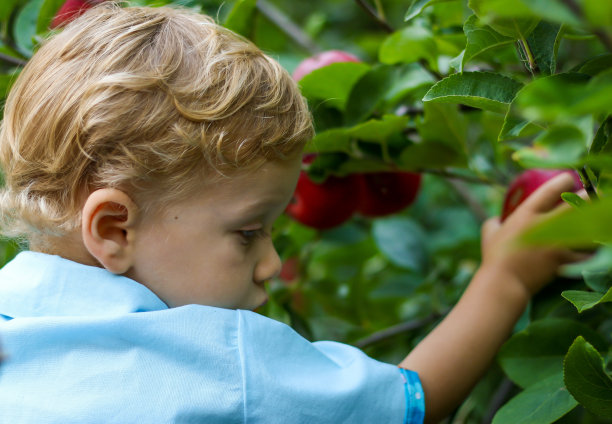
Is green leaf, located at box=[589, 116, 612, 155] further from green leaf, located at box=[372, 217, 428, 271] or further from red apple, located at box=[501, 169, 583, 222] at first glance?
green leaf, located at box=[372, 217, 428, 271]

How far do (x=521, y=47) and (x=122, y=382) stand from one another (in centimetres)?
58

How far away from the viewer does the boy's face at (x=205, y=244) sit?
0.91 meters

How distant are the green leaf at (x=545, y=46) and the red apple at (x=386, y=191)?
60 cm

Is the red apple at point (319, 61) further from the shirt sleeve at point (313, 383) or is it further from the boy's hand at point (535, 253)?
the shirt sleeve at point (313, 383)

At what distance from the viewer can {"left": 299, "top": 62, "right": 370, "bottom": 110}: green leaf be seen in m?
1.15

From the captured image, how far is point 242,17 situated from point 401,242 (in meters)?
0.73

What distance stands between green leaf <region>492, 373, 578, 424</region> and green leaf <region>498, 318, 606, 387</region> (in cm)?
7

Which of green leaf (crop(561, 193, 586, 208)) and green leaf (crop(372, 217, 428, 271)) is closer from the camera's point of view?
green leaf (crop(561, 193, 586, 208))

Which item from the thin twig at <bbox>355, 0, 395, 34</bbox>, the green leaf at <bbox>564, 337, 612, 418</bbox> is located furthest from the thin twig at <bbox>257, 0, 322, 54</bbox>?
the green leaf at <bbox>564, 337, 612, 418</bbox>

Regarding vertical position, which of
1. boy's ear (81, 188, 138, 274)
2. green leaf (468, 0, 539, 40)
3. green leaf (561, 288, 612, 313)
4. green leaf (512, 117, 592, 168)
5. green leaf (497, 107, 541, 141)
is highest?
green leaf (512, 117, 592, 168)

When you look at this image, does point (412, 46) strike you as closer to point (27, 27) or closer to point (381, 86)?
point (381, 86)

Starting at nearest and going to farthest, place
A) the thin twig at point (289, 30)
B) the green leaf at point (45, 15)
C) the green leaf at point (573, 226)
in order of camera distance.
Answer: the green leaf at point (573, 226) < the green leaf at point (45, 15) < the thin twig at point (289, 30)

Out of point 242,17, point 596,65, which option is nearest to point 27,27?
point 242,17

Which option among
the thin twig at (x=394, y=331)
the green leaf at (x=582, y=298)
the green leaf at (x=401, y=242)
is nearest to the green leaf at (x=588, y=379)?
the green leaf at (x=582, y=298)
